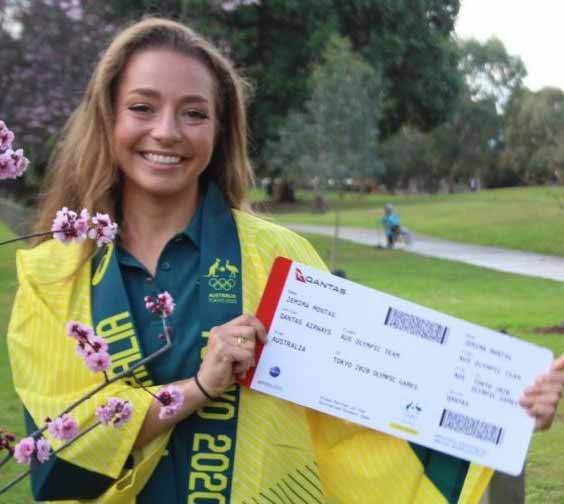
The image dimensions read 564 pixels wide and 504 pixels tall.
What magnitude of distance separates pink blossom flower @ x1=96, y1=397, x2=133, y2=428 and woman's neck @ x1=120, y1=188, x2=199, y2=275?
19.2 inches

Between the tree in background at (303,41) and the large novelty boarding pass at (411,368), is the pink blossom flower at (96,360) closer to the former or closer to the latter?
the large novelty boarding pass at (411,368)

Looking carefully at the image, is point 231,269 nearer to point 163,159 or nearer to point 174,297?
point 174,297

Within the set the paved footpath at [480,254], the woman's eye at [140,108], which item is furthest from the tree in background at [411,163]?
the woman's eye at [140,108]

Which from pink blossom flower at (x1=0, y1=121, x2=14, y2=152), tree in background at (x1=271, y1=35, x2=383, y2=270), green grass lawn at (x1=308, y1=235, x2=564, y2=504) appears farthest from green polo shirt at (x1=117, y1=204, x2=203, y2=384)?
tree in background at (x1=271, y1=35, x2=383, y2=270)

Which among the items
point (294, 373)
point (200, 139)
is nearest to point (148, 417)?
point (294, 373)

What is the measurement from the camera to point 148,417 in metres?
2.31

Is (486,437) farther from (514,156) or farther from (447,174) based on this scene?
(447,174)

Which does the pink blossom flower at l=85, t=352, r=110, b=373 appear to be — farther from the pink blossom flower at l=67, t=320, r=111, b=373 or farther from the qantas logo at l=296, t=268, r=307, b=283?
the qantas logo at l=296, t=268, r=307, b=283

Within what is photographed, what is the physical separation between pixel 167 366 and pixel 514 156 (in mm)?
62380

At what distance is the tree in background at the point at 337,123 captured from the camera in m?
23.7

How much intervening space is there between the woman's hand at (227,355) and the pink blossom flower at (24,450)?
0.51 meters

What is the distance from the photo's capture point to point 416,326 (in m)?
2.55

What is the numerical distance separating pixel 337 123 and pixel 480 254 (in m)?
5.77

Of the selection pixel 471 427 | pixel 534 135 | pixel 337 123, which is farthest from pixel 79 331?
pixel 534 135
